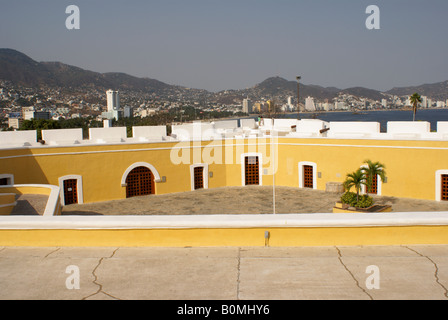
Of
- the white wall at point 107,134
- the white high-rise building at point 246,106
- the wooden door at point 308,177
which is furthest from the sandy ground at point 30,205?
the white high-rise building at point 246,106

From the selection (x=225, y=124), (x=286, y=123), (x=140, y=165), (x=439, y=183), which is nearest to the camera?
(x=439, y=183)

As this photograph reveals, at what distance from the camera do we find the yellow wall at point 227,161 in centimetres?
2202

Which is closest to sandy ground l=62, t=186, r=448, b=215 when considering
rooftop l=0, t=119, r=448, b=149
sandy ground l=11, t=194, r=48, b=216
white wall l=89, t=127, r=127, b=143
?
rooftop l=0, t=119, r=448, b=149

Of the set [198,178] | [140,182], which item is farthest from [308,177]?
[140,182]

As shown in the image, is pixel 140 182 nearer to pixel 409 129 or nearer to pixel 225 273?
pixel 409 129

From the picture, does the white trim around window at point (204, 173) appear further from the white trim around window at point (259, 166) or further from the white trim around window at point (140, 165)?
the white trim around window at point (259, 166)

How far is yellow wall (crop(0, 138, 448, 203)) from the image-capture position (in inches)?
867

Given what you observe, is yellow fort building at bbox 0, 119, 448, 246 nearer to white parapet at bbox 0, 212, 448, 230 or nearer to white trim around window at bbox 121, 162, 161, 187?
white trim around window at bbox 121, 162, 161, 187

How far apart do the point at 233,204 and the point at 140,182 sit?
19.8ft

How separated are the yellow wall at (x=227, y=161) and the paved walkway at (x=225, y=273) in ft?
58.2

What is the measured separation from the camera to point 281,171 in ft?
87.3

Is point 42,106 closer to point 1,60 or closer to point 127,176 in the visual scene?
A: point 1,60

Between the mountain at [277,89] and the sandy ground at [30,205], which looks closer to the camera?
the sandy ground at [30,205]

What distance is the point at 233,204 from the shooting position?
22453 millimetres
